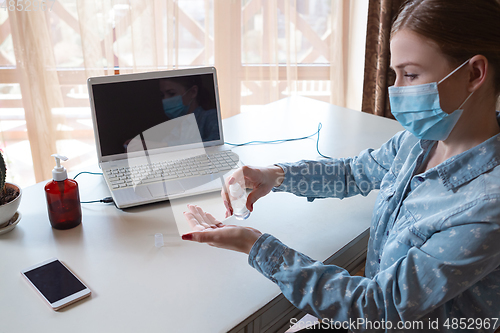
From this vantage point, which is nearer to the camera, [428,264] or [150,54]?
[428,264]

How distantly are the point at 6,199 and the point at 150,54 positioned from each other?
159 cm

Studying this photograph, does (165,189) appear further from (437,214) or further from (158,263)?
(437,214)

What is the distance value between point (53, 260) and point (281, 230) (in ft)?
1.62

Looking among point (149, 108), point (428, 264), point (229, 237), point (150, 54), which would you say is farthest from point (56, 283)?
point (150, 54)

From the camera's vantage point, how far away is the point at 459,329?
73 centimetres

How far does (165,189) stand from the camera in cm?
111

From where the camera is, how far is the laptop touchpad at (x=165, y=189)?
1.09 metres

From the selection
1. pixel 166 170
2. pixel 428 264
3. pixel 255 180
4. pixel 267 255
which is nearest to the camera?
pixel 428 264

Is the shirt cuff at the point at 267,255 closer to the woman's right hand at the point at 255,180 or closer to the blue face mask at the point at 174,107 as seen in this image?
the woman's right hand at the point at 255,180

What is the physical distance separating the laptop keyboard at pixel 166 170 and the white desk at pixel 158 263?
0.06 meters

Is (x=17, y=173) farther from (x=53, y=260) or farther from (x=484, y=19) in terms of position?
(x=484, y=19)

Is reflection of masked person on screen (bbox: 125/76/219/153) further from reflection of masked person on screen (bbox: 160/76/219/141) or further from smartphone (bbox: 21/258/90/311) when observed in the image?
smartphone (bbox: 21/258/90/311)

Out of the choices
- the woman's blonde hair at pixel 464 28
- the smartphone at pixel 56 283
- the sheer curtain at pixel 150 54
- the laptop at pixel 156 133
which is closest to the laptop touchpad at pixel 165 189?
the laptop at pixel 156 133

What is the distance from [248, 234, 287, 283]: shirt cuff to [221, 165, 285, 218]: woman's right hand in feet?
0.79
